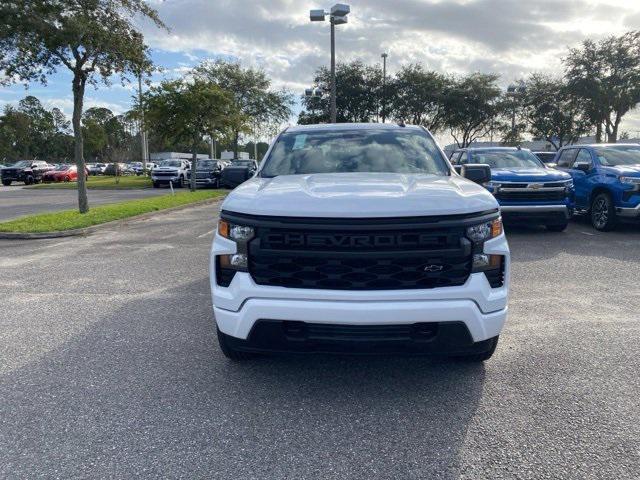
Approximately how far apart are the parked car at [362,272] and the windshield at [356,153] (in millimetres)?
1235

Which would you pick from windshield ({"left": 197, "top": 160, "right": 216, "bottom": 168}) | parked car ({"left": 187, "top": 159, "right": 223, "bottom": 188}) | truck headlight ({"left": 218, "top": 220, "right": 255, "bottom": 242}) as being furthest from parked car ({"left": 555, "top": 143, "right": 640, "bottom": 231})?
windshield ({"left": 197, "top": 160, "right": 216, "bottom": 168})

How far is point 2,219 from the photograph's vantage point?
46.6 feet

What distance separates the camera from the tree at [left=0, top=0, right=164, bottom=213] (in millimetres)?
11062

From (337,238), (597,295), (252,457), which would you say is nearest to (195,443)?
(252,457)

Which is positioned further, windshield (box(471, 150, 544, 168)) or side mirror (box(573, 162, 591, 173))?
windshield (box(471, 150, 544, 168))

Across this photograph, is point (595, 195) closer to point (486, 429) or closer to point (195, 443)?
point (486, 429)

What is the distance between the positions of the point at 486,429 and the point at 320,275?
1.34 m

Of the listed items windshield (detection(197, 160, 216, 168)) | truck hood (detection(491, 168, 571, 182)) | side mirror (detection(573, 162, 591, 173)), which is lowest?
truck hood (detection(491, 168, 571, 182))

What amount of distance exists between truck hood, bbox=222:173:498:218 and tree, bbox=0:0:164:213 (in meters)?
10.1

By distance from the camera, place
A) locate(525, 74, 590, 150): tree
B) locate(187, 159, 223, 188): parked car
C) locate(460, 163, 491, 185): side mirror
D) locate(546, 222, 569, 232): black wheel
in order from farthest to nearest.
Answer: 1. locate(525, 74, 590, 150): tree
2. locate(187, 159, 223, 188): parked car
3. locate(546, 222, 569, 232): black wheel
4. locate(460, 163, 491, 185): side mirror

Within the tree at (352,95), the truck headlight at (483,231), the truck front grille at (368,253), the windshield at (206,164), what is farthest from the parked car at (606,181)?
the tree at (352,95)

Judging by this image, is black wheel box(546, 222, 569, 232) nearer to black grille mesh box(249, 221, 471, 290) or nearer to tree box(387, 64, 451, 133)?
black grille mesh box(249, 221, 471, 290)

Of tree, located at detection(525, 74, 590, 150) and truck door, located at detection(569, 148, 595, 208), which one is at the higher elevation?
tree, located at detection(525, 74, 590, 150)

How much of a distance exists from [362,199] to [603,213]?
Result: 9118mm
